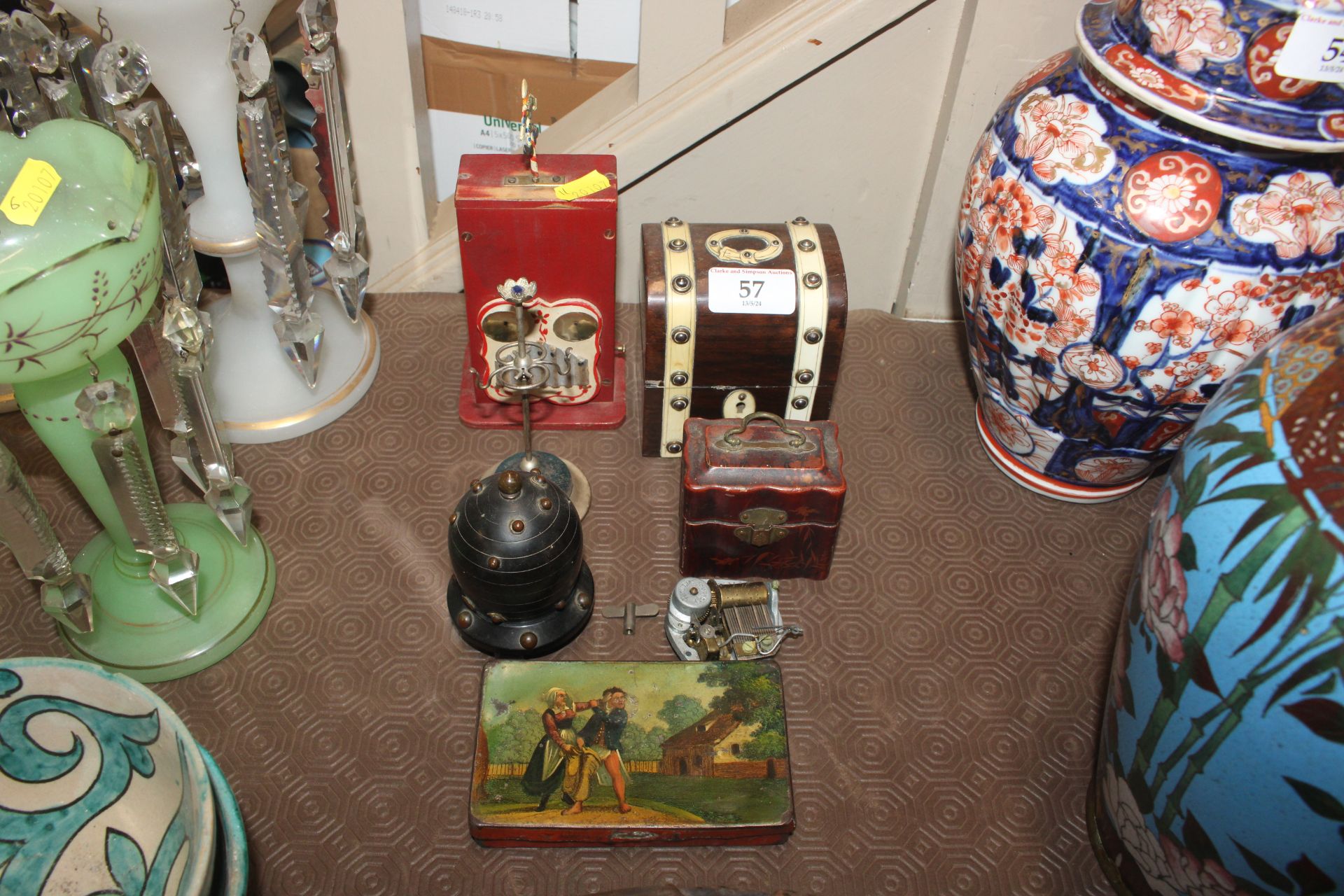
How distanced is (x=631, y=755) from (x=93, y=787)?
0.55 metres

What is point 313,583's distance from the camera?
1.42 metres

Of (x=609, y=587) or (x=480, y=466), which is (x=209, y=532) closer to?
(x=480, y=466)

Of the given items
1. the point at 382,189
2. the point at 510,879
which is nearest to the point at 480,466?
the point at 382,189

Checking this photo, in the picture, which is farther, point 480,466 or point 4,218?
point 480,466

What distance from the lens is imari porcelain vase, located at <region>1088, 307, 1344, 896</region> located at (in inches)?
30.3

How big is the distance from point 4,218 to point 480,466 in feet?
2.54

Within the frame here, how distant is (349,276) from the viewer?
57.9 inches

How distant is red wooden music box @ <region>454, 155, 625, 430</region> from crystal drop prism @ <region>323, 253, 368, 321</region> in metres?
0.15

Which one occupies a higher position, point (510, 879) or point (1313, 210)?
point (1313, 210)

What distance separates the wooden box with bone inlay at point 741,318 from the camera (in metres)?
1.39

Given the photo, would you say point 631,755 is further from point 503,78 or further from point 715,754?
point 503,78

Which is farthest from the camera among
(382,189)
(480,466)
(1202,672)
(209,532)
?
(382,189)

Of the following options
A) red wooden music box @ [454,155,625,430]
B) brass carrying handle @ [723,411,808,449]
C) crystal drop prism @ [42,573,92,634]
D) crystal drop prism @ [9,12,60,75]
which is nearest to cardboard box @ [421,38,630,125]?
red wooden music box @ [454,155,625,430]

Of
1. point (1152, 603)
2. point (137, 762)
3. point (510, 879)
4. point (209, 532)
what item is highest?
point (1152, 603)
